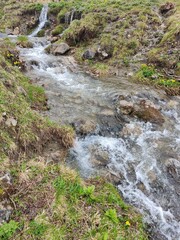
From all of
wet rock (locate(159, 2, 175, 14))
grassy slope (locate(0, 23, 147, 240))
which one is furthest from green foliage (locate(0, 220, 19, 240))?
wet rock (locate(159, 2, 175, 14))

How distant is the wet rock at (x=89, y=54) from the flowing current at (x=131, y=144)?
306cm

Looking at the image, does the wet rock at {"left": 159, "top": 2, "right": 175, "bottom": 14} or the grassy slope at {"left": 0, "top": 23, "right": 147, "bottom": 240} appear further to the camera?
the wet rock at {"left": 159, "top": 2, "right": 175, "bottom": 14}

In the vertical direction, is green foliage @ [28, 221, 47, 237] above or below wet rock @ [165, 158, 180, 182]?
above

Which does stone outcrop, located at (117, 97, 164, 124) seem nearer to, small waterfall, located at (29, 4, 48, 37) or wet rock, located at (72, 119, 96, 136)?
wet rock, located at (72, 119, 96, 136)

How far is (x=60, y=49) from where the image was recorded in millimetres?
16578

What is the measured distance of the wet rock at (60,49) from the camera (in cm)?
1643

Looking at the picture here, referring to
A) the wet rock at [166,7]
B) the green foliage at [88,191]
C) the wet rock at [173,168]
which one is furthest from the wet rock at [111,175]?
the wet rock at [166,7]

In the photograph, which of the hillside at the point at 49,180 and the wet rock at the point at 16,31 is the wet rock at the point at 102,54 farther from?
the wet rock at the point at 16,31

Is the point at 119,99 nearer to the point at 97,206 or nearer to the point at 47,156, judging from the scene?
the point at 47,156

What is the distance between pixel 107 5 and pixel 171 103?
50.8ft

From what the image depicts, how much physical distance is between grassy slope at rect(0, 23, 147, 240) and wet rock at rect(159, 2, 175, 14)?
17.5 meters

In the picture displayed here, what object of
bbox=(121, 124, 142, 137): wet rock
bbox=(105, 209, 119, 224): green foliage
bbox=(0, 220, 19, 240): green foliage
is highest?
bbox=(0, 220, 19, 240): green foliage

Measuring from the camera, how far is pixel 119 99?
10031 millimetres

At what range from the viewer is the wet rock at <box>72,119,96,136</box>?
7.50 meters
